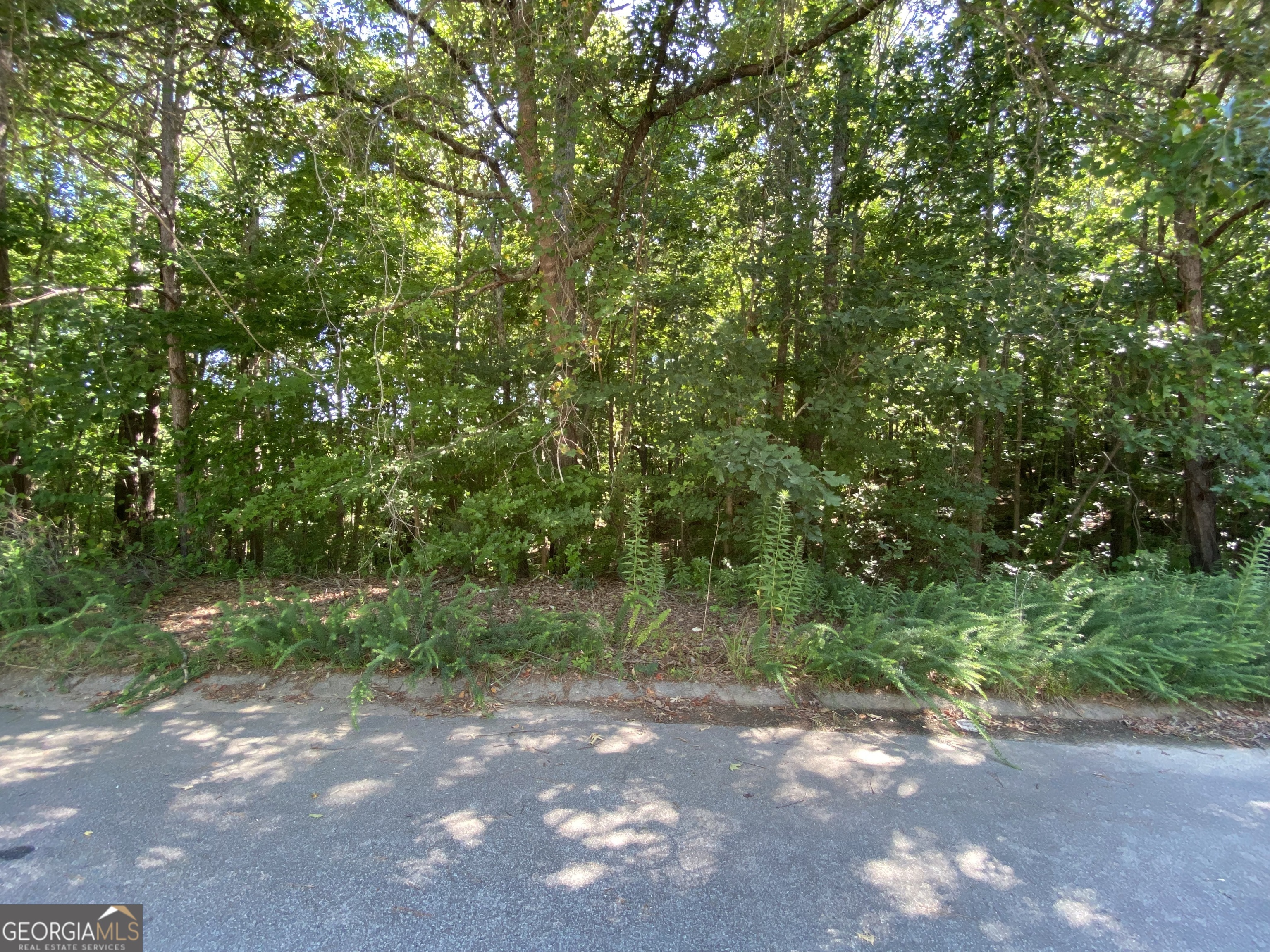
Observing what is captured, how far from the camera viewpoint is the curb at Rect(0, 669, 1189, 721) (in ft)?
13.0

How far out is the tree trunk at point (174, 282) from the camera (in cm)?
617

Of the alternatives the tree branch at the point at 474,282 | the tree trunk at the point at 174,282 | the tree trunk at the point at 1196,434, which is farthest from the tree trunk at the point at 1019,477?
the tree trunk at the point at 174,282

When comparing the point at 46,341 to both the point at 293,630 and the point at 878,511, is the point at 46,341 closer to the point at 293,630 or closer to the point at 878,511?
the point at 293,630

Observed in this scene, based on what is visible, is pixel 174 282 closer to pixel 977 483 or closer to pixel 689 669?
pixel 689 669

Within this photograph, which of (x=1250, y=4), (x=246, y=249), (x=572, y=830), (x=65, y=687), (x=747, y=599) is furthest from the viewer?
(x=246, y=249)

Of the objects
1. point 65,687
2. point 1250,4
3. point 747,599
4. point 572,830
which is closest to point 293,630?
point 65,687

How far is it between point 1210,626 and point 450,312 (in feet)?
24.5

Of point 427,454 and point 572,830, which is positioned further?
point 427,454

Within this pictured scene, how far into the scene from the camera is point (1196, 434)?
573 cm

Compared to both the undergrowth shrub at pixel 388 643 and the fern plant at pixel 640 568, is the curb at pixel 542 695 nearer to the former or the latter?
the undergrowth shrub at pixel 388 643

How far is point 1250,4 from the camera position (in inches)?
142

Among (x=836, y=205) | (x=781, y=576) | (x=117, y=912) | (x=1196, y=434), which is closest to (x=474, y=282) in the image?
(x=836, y=205)

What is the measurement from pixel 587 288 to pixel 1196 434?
587 centimetres

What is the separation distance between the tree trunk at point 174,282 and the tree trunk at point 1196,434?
9.31 meters
